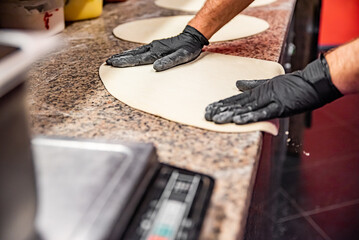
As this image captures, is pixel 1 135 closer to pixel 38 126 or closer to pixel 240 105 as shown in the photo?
pixel 38 126

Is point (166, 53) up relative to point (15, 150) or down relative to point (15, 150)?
down

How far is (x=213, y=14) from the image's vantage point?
150 centimetres

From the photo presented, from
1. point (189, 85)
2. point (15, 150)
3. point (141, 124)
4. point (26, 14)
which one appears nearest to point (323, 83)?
point (189, 85)

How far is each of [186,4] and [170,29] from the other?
0.53m

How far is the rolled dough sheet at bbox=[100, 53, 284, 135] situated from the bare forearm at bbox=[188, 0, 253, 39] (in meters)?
0.11

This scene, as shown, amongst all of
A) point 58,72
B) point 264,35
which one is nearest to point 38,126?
point 58,72

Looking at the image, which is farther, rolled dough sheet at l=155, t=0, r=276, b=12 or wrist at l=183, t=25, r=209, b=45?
rolled dough sheet at l=155, t=0, r=276, b=12

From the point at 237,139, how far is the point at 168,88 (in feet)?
1.14

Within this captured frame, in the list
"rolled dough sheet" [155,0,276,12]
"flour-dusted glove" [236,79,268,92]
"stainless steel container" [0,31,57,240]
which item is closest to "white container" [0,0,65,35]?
"flour-dusted glove" [236,79,268,92]

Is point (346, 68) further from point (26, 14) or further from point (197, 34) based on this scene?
point (26, 14)

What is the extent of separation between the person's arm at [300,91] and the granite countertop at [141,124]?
9 cm

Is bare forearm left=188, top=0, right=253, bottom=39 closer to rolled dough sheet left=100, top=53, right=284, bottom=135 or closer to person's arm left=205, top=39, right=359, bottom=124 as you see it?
rolled dough sheet left=100, top=53, right=284, bottom=135

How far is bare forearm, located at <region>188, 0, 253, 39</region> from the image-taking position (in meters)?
1.48

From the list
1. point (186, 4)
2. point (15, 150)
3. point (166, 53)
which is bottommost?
point (186, 4)
